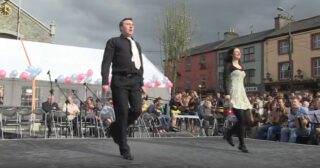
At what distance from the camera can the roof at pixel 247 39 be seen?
43.3 metres

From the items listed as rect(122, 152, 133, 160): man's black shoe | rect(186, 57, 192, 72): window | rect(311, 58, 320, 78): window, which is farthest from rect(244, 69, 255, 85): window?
rect(122, 152, 133, 160): man's black shoe

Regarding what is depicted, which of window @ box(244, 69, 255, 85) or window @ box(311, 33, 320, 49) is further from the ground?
window @ box(311, 33, 320, 49)

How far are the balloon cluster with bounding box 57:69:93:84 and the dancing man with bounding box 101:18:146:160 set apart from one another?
969 cm

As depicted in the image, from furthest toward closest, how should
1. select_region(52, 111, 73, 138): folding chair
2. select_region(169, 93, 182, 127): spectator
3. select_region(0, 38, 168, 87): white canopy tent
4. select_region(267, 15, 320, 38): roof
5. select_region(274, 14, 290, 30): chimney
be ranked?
select_region(274, 14, 290, 30): chimney
select_region(267, 15, 320, 38): roof
select_region(169, 93, 182, 127): spectator
select_region(0, 38, 168, 87): white canopy tent
select_region(52, 111, 73, 138): folding chair

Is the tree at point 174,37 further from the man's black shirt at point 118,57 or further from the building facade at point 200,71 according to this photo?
the man's black shirt at point 118,57

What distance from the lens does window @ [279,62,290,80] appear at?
39.4 m

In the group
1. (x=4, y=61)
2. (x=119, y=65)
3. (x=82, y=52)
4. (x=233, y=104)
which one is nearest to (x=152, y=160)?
(x=119, y=65)

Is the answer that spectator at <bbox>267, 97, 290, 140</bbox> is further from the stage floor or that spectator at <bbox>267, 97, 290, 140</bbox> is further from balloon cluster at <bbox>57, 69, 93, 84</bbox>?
balloon cluster at <bbox>57, 69, 93, 84</bbox>

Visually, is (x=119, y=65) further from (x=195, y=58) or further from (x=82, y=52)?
(x=195, y=58)

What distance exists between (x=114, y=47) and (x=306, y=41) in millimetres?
34778

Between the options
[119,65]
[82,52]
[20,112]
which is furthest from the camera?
[82,52]

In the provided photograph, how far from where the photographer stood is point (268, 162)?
5387mm

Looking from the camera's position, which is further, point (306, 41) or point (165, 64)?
point (306, 41)

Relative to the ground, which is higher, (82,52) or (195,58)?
(195,58)
